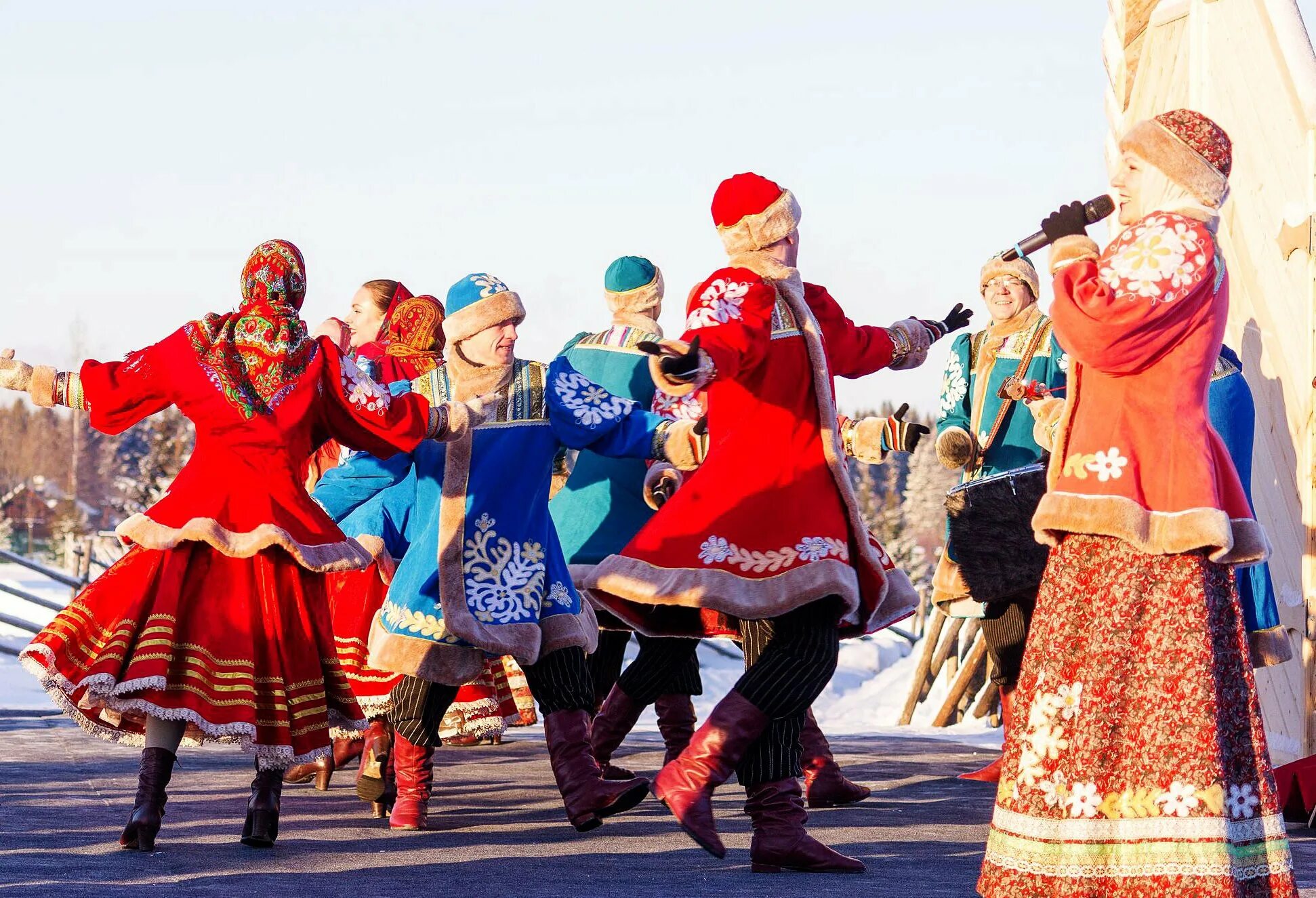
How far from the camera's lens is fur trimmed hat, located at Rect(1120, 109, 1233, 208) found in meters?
4.42

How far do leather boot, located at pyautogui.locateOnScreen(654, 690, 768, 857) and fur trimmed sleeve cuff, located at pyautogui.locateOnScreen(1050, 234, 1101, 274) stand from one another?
1403 mm

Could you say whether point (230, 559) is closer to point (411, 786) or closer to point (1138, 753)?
point (411, 786)

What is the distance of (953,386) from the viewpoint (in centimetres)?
756

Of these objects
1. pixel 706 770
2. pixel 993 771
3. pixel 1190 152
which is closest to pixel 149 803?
pixel 706 770

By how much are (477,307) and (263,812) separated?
1.71m

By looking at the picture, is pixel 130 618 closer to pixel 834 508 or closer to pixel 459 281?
pixel 459 281

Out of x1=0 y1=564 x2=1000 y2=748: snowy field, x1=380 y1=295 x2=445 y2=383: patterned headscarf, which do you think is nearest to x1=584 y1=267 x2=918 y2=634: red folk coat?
x1=380 y1=295 x2=445 y2=383: patterned headscarf

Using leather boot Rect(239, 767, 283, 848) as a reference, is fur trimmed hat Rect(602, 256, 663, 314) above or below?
above

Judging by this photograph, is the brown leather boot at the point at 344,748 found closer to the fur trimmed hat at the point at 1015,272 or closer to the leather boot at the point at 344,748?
the leather boot at the point at 344,748

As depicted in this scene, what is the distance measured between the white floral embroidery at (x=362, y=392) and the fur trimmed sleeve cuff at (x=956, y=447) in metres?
2.42

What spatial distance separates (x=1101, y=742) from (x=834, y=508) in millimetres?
1232

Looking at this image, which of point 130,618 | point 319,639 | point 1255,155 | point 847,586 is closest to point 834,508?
point 847,586

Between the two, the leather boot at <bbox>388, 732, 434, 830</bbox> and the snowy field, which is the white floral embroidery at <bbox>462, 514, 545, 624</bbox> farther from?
the snowy field

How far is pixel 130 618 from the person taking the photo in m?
5.44
